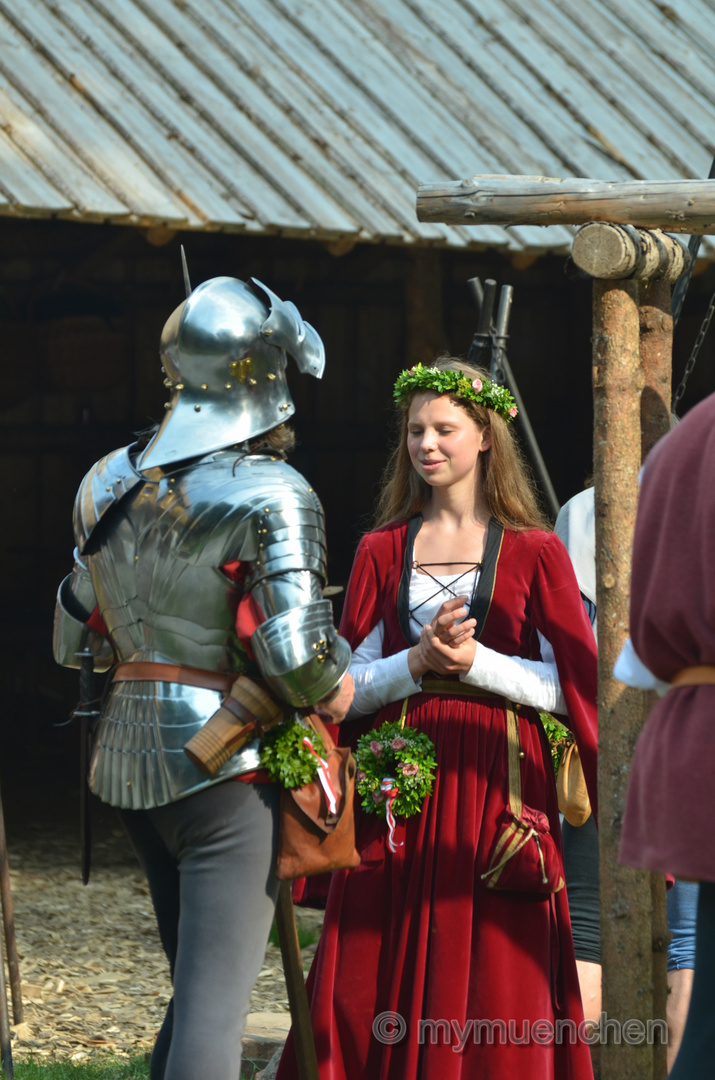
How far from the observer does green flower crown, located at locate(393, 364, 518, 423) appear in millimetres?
2848

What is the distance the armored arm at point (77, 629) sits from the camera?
255 centimetres

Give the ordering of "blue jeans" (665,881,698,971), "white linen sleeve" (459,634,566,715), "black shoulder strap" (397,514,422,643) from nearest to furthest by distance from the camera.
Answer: "white linen sleeve" (459,634,566,715) < "black shoulder strap" (397,514,422,643) < "blue jeans" (665,881,698,971)

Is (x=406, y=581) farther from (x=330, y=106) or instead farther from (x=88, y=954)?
(x=330, y=106)

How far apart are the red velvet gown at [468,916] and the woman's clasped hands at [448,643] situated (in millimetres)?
123

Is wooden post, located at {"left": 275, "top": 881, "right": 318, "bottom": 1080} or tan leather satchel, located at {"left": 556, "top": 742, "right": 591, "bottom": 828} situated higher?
tan leather satchel, located at {"left": 556, "top": 742, "right": 591, "bottom": 828}

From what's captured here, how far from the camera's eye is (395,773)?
269 centimetres

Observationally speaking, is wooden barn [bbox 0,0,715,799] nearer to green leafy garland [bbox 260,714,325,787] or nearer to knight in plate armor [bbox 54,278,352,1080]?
knight in plate armor [bbox 54,278,352,1080]

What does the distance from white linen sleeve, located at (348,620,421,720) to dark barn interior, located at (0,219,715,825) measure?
5.22m

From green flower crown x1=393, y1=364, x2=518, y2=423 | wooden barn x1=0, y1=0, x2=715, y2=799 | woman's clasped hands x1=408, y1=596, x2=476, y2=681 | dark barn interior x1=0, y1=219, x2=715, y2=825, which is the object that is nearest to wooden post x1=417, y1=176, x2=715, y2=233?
green flower crown x1=393, y1=364, x2=518, y2=423

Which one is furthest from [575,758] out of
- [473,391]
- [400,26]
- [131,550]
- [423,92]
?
[400,26]

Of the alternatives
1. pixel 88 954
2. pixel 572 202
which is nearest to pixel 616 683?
pixel 572 202

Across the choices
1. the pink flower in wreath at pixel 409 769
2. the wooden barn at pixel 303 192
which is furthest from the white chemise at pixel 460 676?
the wooden barn at pixel 303 192

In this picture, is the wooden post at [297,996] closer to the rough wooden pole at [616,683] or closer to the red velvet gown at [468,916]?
the red velvet gown at [468,916]

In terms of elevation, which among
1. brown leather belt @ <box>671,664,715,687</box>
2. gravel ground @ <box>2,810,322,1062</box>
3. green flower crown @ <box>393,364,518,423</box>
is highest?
green flower crown @ <box>393,364,518,423</box>
